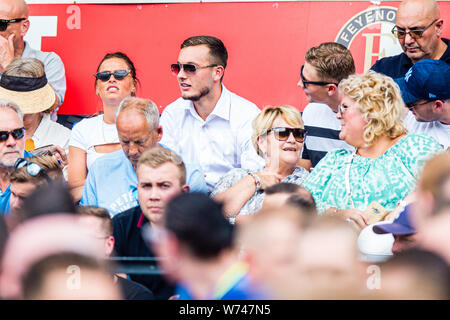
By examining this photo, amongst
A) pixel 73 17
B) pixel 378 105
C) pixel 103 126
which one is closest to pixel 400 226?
pixel 378 105

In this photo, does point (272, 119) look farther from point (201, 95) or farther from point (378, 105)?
point (201, 95)

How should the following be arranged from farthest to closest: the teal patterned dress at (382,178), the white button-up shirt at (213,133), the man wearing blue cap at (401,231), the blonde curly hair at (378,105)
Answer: the white button-up shirt at (213,133), the blonde curly hair at (378,105), the teal patterned dress at (382,178), the man wearing blue cap at (401,231)

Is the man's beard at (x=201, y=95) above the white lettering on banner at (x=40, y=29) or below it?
below

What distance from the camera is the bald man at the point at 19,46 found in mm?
4207

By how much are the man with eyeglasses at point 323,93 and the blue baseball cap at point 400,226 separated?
1.44 m

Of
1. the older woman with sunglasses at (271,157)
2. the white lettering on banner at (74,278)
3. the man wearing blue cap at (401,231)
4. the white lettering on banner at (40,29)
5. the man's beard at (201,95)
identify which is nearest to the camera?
the white lettering on banner at (74,278)

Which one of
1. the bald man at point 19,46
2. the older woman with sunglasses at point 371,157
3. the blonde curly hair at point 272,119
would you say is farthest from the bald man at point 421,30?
the bald man at point 19,46

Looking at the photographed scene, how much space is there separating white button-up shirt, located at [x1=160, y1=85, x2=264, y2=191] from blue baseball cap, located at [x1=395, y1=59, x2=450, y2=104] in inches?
38.1

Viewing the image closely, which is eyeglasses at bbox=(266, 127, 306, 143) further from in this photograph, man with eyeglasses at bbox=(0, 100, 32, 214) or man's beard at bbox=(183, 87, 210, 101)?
man with eyeglasses at bbox=(0, 100, 32, 214)

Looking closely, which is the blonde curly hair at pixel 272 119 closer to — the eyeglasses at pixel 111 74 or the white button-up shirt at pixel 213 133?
the white button-up shirt at pixel 213 133

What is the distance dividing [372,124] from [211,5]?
2067mm

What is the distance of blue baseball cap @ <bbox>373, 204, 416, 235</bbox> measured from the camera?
6.60ft

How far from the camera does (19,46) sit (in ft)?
14.3

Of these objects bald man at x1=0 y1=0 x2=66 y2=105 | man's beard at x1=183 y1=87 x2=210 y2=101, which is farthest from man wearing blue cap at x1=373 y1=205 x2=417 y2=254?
bald man at x1=0 y1=0 x2=66 y2=105
